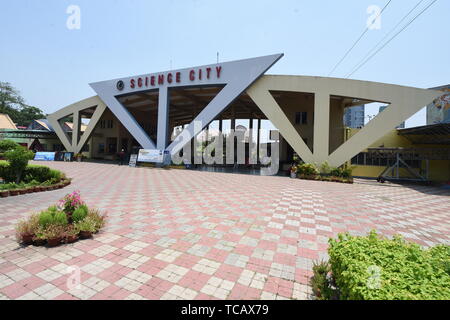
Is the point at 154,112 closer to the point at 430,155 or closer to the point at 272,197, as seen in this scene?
the point at 272,197

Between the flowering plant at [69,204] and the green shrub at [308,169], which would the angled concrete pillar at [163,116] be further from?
the flowering plant at [69,204]

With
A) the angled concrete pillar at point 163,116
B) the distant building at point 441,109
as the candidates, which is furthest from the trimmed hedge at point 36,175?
the distant building at point 441,109

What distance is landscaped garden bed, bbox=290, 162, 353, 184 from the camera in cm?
1511

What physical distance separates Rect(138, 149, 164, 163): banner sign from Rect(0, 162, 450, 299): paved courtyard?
13.2m

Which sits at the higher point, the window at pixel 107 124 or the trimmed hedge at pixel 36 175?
the window at pixel 107 124

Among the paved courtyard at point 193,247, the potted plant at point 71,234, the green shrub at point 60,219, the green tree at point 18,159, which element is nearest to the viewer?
the paved courtyard at point 193,247

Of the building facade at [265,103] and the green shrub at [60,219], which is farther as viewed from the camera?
the building facade at [265,103]

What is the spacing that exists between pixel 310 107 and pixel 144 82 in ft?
61.7

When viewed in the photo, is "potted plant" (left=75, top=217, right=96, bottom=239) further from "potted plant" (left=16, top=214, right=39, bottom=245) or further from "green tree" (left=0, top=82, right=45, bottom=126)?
"green tree" (left=0, top=82, right=45, bottom=126)

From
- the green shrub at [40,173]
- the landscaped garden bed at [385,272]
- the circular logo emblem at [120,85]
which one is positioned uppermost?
the circular logo emblem at [120,85]

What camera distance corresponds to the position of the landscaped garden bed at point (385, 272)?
5.97ft

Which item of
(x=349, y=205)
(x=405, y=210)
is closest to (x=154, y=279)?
(x=349, y=205)

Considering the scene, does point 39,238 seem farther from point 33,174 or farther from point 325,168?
point 325,168

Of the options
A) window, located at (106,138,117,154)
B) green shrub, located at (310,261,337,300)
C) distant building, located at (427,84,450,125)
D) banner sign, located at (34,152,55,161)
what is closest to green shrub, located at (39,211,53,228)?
green shrub, located at (310,261,337,300)
